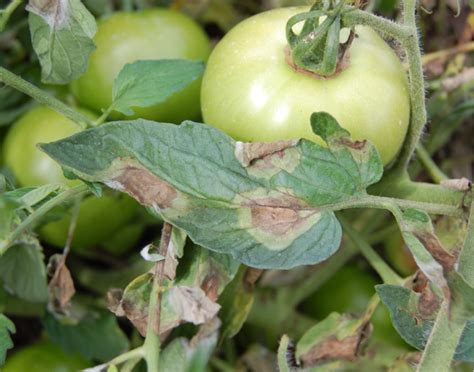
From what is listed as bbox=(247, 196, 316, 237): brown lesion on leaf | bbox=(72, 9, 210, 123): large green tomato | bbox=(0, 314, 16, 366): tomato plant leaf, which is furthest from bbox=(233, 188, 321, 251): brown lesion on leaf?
bbox=(72, 9, 210, 123): large green tomato

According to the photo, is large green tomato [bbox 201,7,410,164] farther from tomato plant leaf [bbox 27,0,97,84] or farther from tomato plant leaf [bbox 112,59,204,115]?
tomato plant leaf [bbox 27,0,97,84]

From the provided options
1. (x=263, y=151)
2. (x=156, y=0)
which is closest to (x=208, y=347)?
(x=263, y=151)

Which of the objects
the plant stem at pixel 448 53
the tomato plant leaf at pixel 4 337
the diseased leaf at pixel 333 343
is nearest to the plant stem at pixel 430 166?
the plant stem at pixel 448 53

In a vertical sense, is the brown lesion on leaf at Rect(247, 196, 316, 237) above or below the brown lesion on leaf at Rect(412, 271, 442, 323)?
above

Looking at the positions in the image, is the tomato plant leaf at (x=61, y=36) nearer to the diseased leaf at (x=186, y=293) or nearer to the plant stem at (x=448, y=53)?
the diseased leaf at (x=186, y=293)

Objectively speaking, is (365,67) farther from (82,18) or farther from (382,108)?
(82,18)
